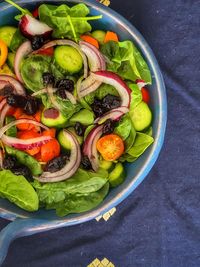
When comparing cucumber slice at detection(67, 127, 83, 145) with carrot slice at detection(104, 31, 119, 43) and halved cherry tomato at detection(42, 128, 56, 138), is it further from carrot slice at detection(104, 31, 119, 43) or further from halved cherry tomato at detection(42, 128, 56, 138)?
carrot slice at detection(104, 31, 119, 43)

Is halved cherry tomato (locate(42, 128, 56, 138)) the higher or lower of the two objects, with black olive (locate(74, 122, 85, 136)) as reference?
higher

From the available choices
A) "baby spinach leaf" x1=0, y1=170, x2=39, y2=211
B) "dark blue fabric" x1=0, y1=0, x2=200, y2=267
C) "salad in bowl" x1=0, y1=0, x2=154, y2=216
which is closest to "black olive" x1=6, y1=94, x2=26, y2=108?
"salad in bowl" x1=0, y1=0, x2=154, y2=216

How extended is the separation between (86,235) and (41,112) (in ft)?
0.82

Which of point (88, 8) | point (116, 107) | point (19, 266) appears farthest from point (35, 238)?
point (88, 8)

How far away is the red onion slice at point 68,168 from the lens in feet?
2.77

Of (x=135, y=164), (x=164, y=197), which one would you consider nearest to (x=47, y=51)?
(x=135, y=164)

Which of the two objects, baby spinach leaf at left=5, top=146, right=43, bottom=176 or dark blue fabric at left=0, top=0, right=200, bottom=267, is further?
dark blue fabric at left=0, top=0, right=200, bottom=267

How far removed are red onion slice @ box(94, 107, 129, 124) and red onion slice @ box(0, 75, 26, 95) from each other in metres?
0.13

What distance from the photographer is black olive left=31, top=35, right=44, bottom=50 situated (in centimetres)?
84

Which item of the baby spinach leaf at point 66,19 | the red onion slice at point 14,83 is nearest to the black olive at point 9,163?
the red onion slice at point 14,83

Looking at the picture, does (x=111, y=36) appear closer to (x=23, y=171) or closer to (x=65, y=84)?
(x=65, y=84)

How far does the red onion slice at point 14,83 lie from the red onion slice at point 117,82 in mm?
117

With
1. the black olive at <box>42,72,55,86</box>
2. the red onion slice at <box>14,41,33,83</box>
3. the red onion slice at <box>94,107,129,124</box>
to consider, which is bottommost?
the red onion slice at <box>94,107,129,124</box>

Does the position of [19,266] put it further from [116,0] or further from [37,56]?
[116,0]
